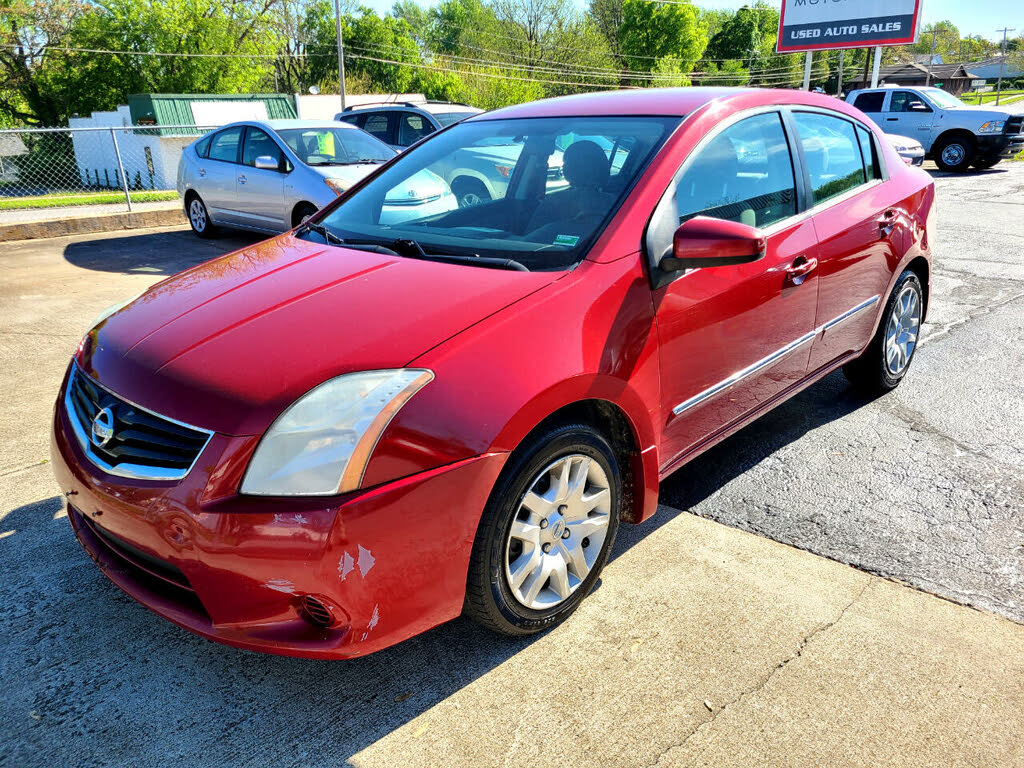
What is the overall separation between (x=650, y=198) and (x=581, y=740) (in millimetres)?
1781

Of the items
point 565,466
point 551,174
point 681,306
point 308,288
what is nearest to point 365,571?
point 565,466

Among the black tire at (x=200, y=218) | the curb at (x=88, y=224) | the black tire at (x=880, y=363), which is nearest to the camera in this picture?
the black tire at (x=880, y=363)

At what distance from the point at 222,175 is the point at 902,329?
837cm

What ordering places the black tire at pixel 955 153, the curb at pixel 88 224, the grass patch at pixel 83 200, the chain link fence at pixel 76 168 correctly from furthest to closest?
the black tire at pixel 955 153 < the grass patch at pixel 83 200 < the chain link fence at pixel 76 168 < the curb at pixel 88 224

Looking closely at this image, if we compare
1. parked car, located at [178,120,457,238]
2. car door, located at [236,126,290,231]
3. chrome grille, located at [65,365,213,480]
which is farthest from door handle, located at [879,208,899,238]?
car door, located at [236,126,290,231]

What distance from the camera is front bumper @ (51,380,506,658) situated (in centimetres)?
204

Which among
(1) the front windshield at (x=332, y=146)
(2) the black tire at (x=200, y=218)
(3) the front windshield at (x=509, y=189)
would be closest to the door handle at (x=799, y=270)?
(3) the front windshield at (x=509, y=189)

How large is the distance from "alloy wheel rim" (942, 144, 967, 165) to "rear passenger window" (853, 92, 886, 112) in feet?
6.11

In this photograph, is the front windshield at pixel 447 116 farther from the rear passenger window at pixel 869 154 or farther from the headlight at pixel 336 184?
the rear passenger window at pixel 869 154

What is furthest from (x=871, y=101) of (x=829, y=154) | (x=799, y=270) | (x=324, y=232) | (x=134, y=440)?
(x=134, y=440)

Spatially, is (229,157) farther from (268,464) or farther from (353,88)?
(353,88)

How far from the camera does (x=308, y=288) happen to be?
271cm

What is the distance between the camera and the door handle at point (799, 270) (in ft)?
11.0

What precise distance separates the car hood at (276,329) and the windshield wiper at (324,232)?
0.85 feet
